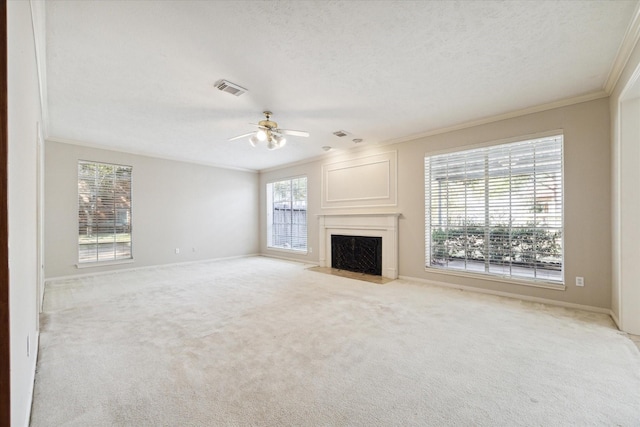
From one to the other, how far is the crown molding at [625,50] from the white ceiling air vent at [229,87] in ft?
11.2

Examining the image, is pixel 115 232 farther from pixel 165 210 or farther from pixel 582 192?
pixel 582 192

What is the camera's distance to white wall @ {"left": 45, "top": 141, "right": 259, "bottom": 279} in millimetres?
5141

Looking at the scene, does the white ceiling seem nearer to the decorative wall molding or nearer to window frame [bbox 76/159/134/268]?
the decorative wall molding

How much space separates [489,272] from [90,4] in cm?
539

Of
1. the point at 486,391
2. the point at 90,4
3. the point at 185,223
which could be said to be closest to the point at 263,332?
the point at 486,391

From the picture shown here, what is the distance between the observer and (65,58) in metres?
2.63

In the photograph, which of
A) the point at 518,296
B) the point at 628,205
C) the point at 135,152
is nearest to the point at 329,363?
the point at 518,296

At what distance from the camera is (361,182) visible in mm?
6039

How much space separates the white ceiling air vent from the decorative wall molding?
3237 mm

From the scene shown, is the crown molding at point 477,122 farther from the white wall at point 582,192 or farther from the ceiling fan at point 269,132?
the ceiling fan at point 269,132

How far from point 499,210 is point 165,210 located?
22.0ft

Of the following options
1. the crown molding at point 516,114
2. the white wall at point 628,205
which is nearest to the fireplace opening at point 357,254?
the crown molding at point 516,114

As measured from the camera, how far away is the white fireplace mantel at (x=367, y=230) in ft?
17.6

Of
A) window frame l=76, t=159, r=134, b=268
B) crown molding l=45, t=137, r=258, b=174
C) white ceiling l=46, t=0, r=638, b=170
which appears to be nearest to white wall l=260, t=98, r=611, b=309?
white ceiling l=46, t=0, r=638, b=170
